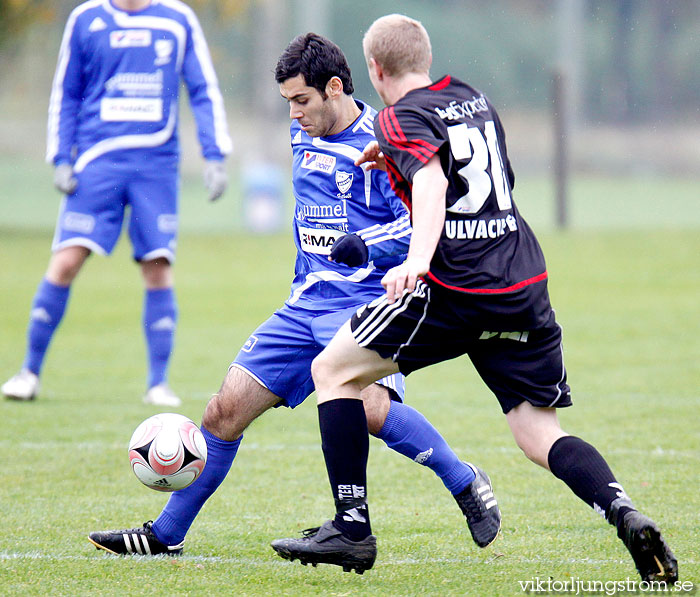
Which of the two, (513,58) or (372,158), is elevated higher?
(513,58)

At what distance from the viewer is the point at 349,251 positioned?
3.62m

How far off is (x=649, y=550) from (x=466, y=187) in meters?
1.21

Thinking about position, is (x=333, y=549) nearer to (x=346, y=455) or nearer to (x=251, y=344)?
(x=346, y=455)

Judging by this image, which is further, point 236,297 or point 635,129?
point 635,129

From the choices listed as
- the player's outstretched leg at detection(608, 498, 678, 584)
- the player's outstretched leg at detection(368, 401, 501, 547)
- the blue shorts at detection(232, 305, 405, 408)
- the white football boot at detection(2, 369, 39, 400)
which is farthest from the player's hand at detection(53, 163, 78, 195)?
the player's outstretched leg at detection(608, 498, 678, 584)

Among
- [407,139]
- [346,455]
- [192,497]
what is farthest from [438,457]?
[407,139]

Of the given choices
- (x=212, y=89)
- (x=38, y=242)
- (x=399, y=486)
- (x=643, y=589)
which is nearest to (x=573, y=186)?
(x=38, y=242)

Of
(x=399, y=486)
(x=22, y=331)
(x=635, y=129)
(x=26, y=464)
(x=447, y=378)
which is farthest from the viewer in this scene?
(x=635, y=129)

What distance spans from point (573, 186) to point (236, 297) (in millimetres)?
12472

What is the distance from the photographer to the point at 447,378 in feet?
26.3

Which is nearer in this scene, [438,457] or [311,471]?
[438,457]

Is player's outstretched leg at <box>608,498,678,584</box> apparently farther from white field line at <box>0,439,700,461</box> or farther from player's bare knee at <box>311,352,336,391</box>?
white field line at <box>0,439,700,461</box>

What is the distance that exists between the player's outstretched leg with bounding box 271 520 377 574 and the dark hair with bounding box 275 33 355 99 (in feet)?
5.14

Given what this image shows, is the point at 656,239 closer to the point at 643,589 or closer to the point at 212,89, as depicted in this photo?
the point at 212,89
